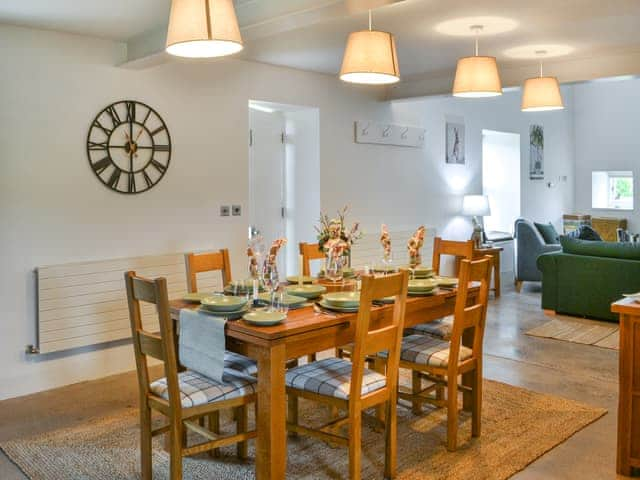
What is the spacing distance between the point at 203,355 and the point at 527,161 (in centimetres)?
736

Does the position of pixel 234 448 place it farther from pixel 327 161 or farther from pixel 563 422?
pixel 327 161

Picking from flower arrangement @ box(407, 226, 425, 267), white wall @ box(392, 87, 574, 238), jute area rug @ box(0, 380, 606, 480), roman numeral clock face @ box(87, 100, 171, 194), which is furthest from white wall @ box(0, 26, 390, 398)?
white wall @ box(392, 87, 574, 238)

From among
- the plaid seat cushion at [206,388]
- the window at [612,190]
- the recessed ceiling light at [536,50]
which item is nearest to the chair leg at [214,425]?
the plaid seat cushion at [206,388]

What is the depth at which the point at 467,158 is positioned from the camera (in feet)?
25.3

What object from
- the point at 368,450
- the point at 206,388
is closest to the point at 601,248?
the point at 368,450

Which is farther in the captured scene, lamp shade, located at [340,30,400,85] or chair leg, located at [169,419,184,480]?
lamp shade, located at [340,30,400,85]

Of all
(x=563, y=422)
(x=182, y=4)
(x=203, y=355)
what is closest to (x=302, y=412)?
(x=203, y=355)

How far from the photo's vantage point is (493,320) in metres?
6.09

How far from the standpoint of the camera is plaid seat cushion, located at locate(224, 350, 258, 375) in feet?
9.84

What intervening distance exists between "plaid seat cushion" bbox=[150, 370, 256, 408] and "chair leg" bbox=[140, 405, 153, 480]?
4.2 inches

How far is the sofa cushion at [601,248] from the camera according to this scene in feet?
19.2

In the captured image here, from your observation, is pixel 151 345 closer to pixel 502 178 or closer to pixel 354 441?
pixel 354 441

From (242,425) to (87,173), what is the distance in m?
2.24

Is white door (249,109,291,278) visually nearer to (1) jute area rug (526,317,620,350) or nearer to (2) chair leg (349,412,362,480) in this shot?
(1) jute area rug (526,317,620,350)
